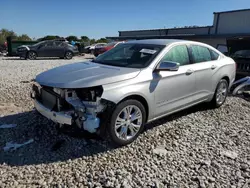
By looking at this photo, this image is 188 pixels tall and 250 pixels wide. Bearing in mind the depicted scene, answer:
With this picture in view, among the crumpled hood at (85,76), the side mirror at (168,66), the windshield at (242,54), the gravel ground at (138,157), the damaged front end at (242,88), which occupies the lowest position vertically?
the gravel ground at (138,157)

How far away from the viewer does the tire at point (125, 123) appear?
11.2 ft

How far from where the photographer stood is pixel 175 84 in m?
4.24

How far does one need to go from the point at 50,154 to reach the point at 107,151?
81cm

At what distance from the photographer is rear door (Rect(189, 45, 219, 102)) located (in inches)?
188

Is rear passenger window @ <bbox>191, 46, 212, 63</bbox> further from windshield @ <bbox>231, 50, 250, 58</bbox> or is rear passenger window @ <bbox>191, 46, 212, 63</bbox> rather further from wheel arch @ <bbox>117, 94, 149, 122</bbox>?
windshield @ <bbox>231, 50, 250, 58</bbox>

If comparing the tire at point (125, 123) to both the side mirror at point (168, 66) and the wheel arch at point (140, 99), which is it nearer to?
the wheel arch at point (140, 99)

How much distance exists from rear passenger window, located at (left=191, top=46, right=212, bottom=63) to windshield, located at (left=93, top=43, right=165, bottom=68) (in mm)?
886

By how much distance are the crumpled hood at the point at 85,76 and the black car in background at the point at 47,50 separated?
576 inches

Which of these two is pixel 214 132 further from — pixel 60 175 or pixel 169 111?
pixel 60 175

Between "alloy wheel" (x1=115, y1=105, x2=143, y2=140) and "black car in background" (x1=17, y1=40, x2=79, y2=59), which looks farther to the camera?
"black car in background" (x1=17, y1=40, x2=79, y2=59)

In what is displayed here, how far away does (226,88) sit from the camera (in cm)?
582

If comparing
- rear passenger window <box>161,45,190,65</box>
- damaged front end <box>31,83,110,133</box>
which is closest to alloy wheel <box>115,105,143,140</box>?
damaged front end <box>31,83,110,133</box>

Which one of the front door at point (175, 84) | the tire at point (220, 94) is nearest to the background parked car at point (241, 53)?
the tire at point (220, 94)

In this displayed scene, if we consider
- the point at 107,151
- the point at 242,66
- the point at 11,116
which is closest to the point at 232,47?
the point at 242,66
